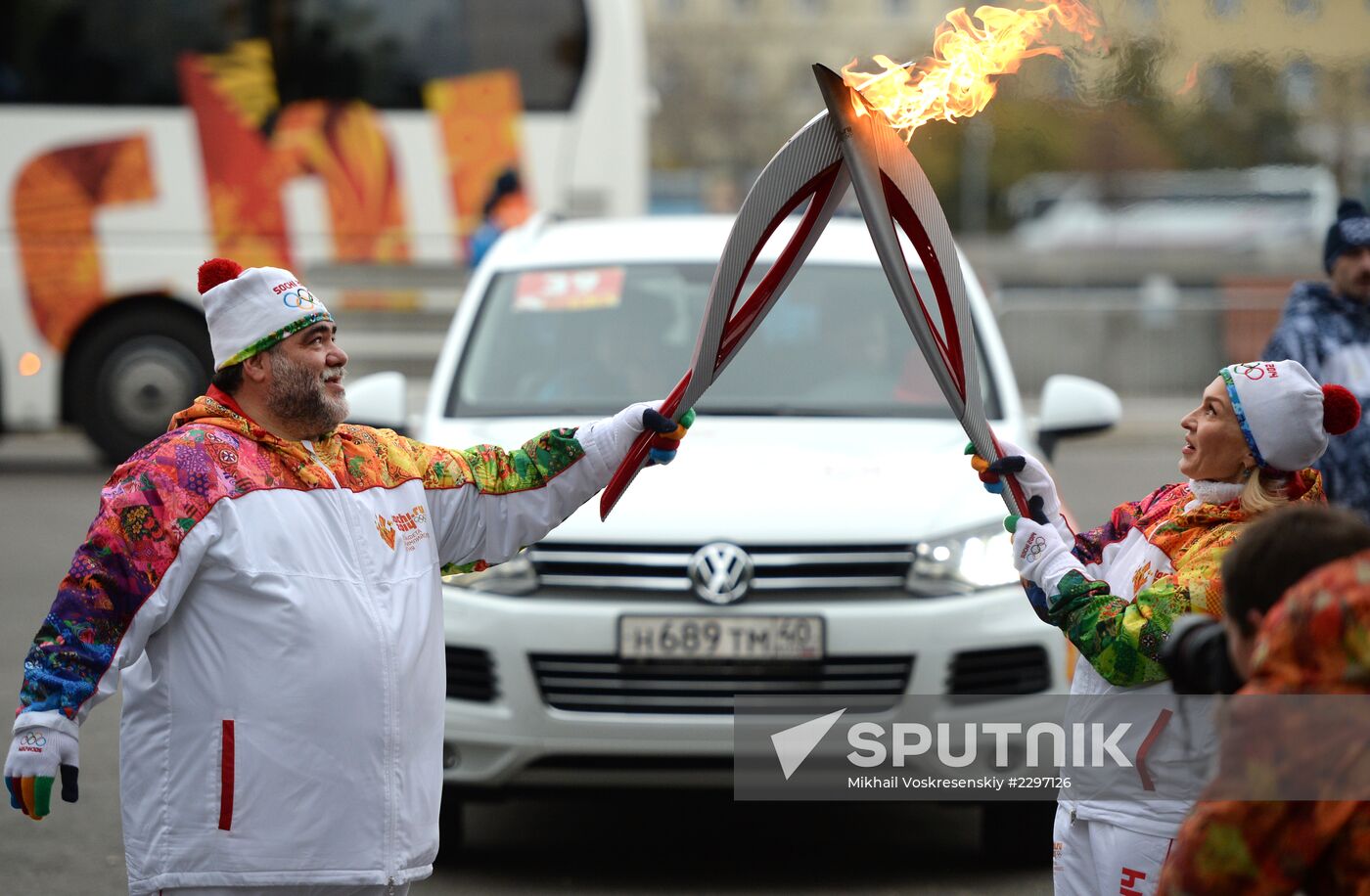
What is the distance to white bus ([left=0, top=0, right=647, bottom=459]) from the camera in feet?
44.0

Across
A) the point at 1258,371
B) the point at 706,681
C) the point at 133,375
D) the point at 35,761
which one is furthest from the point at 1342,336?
the point at 133,375

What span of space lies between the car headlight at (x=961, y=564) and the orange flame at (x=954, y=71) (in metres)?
1.71

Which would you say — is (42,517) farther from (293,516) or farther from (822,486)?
(293,516)

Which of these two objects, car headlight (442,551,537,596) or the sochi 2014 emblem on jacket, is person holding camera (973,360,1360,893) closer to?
the sochi 2014 emblem on jacket

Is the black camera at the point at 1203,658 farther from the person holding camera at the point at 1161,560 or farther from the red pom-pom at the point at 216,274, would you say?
the red pom-pom at the point at 216,274

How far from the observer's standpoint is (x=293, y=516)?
3.22 meters

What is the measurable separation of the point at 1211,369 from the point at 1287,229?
18107 mm

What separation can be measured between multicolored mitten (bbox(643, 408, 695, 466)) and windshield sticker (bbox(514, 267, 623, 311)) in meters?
2.57

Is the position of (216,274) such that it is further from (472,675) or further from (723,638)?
(723,638)

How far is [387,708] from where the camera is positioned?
3.26 m

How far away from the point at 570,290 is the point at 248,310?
3094 millimetres

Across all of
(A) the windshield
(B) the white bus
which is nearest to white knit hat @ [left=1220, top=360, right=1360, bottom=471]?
(A) the windshield

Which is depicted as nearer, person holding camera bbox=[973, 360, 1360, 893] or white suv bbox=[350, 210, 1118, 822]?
person holding camera bbox=[973, 360, 1360, 893]

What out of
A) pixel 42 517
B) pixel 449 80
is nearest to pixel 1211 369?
pixel 449 80
